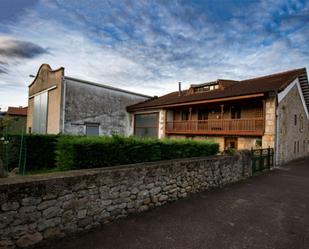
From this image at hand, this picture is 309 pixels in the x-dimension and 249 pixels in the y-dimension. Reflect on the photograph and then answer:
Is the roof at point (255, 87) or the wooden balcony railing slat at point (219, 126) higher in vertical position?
the roof at point (255, 87)

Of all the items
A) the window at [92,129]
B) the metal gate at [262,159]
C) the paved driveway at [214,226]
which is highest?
the window at [92,129]

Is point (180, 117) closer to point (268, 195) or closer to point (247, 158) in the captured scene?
point (247, 158)

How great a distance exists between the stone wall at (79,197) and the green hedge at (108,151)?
2.14 ft

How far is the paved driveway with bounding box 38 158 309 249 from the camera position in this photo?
3.25 meters

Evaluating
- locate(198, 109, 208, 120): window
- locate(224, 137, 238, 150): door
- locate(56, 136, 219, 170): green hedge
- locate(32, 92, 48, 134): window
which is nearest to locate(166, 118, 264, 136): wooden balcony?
locate(224, 137, 238, 150): door

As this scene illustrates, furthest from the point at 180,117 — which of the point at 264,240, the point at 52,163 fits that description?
the point at 264,240

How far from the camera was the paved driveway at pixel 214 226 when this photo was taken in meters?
3.25

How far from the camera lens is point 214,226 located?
3977 millimetres

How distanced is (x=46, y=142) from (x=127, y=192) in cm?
631

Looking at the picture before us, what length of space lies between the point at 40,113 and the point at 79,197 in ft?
61.6

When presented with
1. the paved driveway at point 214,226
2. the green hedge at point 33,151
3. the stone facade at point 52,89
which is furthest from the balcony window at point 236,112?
the stone facade at point 52,89

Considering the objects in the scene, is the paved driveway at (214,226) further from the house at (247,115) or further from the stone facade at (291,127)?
the stone facade at (291,127)

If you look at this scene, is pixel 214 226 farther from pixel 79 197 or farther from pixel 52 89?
pixel 52 89

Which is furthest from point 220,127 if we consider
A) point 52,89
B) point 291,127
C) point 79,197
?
point 52,89
